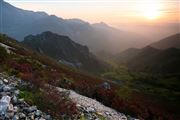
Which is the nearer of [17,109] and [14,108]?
[14,108]

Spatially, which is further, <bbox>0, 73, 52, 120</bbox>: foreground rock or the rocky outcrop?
the rocky outcrop

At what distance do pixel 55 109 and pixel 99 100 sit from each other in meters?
9.58

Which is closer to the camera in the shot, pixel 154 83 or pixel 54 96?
pixel 54 96

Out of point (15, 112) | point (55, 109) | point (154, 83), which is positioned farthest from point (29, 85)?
point (154, 83)

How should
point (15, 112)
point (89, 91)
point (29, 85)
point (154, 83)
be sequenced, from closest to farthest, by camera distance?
1. point (15, 112)
2. point (29, 85)
3. point (89, 91)
4. point (154, 83)

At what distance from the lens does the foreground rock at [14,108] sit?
43.7ft

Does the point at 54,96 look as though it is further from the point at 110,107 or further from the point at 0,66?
the point at 110,107

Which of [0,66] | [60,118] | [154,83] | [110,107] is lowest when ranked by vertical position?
[154,83]

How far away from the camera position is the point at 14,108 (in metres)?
13.8

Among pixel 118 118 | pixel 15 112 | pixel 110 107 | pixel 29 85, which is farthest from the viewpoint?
pixel 110 107

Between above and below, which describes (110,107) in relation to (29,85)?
below

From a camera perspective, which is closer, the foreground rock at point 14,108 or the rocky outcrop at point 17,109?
the foreground rock at point 14,108

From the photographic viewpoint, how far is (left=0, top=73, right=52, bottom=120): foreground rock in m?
13.3

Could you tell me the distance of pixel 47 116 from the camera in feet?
47.4
